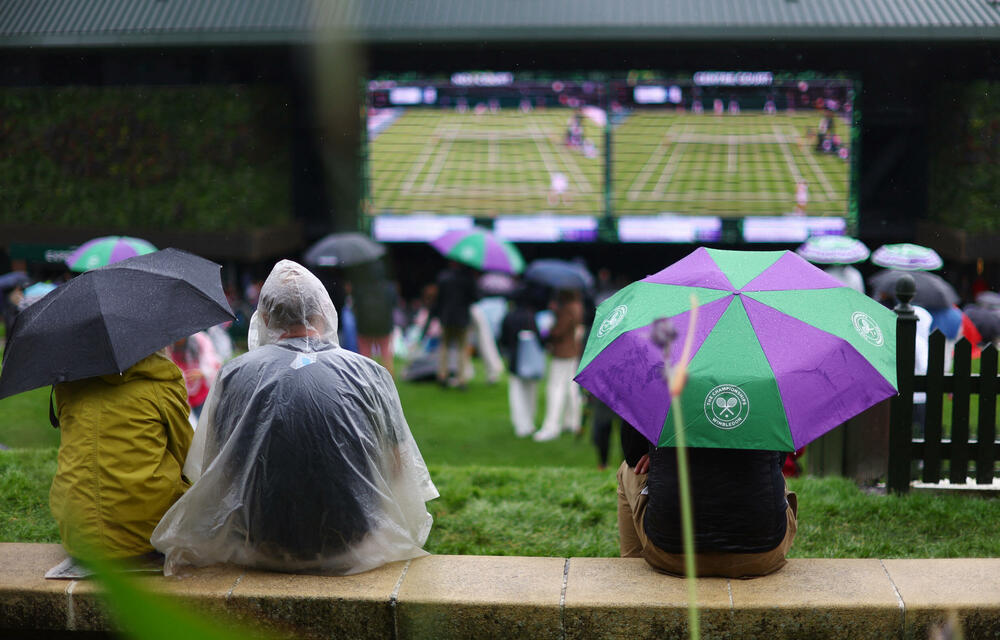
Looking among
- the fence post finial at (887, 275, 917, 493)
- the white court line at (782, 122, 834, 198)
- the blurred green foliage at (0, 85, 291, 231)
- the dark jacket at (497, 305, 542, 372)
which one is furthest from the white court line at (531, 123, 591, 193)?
the fence post finial at (887, 275, 917, 493)

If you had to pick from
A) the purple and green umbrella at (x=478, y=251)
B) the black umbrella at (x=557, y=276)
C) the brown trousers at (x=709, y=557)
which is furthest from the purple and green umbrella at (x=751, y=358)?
the purple and green umbrella at (x=478, y=251)

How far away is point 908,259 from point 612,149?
933 centimetres

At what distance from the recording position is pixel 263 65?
700 inches

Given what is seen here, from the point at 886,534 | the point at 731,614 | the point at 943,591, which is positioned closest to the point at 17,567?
the point at 731,614

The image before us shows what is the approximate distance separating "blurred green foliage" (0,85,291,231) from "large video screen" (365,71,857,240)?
7.26 feet

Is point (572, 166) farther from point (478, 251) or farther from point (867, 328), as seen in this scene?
point (867, 328)

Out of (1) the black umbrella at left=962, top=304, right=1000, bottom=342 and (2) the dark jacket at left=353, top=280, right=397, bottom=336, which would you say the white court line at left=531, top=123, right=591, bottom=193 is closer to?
(1) the black umbrella at left=962, top=304, right=1000, bottom=342

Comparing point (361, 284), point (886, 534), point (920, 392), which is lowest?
point (886, 534)

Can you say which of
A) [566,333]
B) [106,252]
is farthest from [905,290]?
[106,252]

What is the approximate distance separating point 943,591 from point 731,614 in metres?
0.68

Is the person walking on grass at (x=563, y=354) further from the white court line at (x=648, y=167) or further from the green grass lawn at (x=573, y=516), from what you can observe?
the white court line at (x=648, y=167)

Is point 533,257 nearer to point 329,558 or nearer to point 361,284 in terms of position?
point 329,558

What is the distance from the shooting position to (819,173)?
58.0 ft

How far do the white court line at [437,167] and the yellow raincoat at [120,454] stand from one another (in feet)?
50.2
